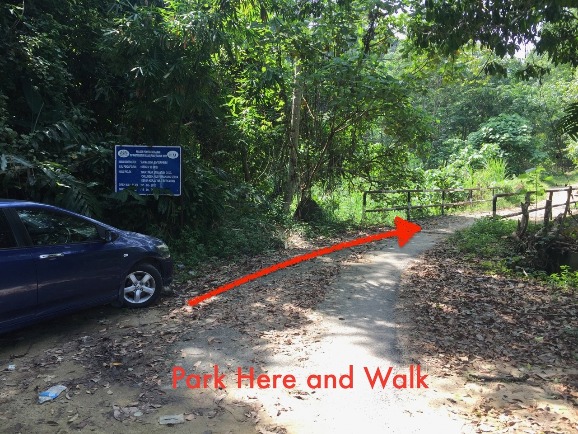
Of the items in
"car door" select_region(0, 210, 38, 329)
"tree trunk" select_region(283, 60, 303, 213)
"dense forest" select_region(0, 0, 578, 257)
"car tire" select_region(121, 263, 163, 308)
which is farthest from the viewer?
"tree trunk" select_region(283, 60, 303, 213)

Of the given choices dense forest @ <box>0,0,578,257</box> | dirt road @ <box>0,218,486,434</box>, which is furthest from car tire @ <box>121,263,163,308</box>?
dense forest @ <box>0,0,578,257</box>

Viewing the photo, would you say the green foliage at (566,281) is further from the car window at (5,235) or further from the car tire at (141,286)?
the car window at (5,235)

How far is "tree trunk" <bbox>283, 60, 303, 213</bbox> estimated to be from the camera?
520 inches

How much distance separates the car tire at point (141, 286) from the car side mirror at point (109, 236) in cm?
50

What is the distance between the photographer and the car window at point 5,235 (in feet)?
16.0

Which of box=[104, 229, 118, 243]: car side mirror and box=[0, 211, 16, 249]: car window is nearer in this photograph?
box=[0, 211, 16, 249]: car window

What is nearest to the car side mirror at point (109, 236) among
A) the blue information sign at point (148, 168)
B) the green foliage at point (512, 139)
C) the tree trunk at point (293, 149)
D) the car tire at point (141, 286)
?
the car tire at point (141, 286)

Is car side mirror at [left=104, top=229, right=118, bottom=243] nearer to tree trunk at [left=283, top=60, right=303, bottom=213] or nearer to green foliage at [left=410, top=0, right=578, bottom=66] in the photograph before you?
green foliage at [left=410, top=0, right=578, bottom=66]

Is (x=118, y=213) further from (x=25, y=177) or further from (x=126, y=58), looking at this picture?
(x=126, y=58)

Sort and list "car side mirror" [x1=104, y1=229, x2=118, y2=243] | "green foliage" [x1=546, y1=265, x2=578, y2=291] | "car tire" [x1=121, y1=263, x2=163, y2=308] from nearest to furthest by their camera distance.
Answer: "car side mirror" [x1=104, y1=229, x2=118, y2=243] < "car tire" [x1=121, y1=263, x2=163, y2=308] < "green foliage" [x1=546, y1=265, x2=578, y2=291]

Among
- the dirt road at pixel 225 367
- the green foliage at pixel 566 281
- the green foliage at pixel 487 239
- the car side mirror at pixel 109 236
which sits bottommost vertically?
the dirt road at pixel 225 367

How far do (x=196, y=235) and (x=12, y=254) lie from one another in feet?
16.2

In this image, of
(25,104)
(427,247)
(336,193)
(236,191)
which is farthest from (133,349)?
(336,193)

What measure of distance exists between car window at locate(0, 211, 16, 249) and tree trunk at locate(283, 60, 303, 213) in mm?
8864
